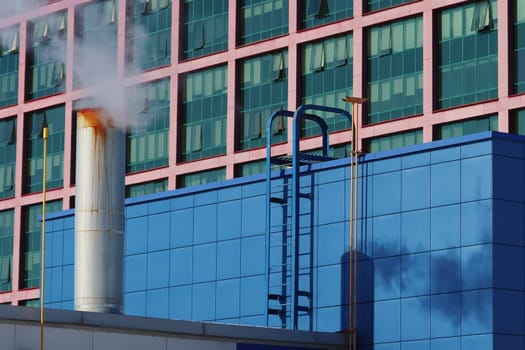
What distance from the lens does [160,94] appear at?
87500mm

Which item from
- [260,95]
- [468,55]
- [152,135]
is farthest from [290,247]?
[152,135]

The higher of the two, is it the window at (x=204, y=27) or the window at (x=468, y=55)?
the window at (x=204, y=27)

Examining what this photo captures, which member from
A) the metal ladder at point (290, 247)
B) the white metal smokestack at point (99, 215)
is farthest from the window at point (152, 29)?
the white metal smokestack at point (99, 215)

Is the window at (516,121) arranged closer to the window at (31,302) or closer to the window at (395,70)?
the window at (395,70)

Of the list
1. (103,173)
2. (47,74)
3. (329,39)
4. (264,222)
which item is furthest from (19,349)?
(47,74)

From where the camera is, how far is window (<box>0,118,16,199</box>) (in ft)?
315

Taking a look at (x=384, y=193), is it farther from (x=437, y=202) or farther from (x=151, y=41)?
(x=151, y=41)

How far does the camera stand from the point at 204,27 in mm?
87375

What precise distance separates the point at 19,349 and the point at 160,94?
45.5 meters

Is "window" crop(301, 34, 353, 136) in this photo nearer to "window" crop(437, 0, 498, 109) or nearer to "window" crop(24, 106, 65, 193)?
"window" crop(437, 0, 498, 109)

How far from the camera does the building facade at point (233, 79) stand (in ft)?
247

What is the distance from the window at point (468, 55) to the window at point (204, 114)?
13.2 metres

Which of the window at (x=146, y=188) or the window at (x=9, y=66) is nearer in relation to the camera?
the window at (x=146, y=188)

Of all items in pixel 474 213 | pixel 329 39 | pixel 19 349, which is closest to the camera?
pixel 19 349
